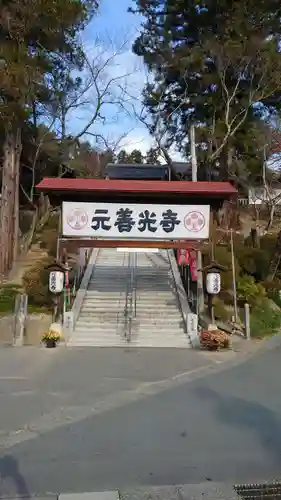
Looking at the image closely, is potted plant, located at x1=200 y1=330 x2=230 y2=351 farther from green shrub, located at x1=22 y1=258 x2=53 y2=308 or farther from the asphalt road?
green shrub, located at x1=22 y1=258 x2=53 y2=308

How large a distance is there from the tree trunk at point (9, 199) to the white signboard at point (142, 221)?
7.33 m

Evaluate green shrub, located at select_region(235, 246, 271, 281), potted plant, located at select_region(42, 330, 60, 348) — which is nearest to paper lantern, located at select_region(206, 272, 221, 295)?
potted plant, located at select_region(42, 330, 60, 348)

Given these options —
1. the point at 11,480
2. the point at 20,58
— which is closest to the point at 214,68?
the point at 20,58

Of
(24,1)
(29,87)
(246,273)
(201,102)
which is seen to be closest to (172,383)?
(246,273)

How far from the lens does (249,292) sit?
59.9 feet

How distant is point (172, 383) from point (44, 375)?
270 centimetres

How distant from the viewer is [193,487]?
16.4 ft

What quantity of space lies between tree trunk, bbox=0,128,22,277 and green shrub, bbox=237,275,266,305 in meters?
10.0

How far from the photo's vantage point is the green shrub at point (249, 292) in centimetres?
1812

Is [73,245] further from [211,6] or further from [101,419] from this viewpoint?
[211,6]

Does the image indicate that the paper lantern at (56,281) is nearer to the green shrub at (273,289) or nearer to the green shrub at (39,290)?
the green shrub at (39,290)

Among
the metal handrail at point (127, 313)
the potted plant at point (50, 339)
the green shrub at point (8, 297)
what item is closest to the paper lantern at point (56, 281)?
the potted plant at point (50, 339)

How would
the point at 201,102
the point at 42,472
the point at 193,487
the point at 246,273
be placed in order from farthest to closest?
the point at 201,102, the point at 246,273, the point at 42,472, the point at 193,487

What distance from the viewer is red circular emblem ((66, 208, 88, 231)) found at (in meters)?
15.3
